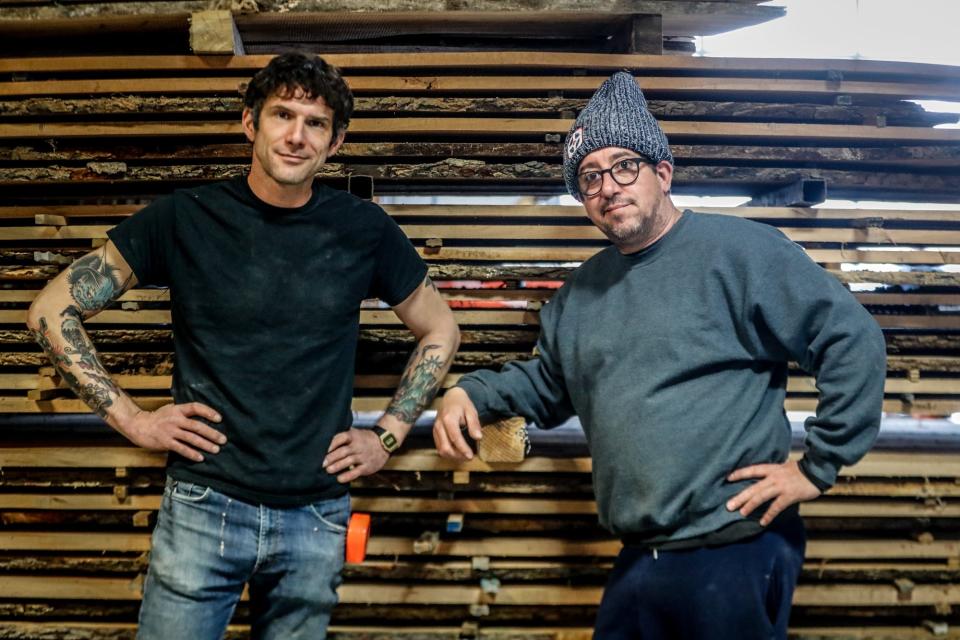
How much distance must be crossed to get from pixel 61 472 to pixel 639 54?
10.9ft

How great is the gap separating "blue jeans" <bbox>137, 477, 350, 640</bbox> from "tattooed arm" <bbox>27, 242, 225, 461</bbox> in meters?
0.16

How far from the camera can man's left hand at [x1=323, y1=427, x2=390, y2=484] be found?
222cm

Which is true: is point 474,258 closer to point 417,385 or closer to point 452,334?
point 452,334

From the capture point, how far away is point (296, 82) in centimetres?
215

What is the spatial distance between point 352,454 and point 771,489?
1339mm

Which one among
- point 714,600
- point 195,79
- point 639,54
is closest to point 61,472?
point 195,79

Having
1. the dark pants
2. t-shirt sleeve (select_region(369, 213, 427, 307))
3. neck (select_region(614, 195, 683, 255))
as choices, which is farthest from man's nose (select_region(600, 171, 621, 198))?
the dark pants

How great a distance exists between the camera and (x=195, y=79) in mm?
3002

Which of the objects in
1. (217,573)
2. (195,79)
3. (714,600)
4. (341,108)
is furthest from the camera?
(195,79)

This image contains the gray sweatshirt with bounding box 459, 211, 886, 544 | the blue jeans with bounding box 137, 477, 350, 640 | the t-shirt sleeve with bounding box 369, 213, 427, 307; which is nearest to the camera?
the gray sweatshirt with bounding box 459, 211, 886, 544

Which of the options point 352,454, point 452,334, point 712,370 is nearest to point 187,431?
point 352,454

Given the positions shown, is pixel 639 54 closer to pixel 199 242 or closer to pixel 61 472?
pixel 199 242

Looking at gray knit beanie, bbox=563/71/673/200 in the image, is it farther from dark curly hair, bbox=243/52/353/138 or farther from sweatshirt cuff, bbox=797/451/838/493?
sweatshirt cuff, bbox=797/451/838/493

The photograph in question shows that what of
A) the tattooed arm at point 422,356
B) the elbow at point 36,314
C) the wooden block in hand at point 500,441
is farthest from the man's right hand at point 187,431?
the wooden block in hand at point 500,441
